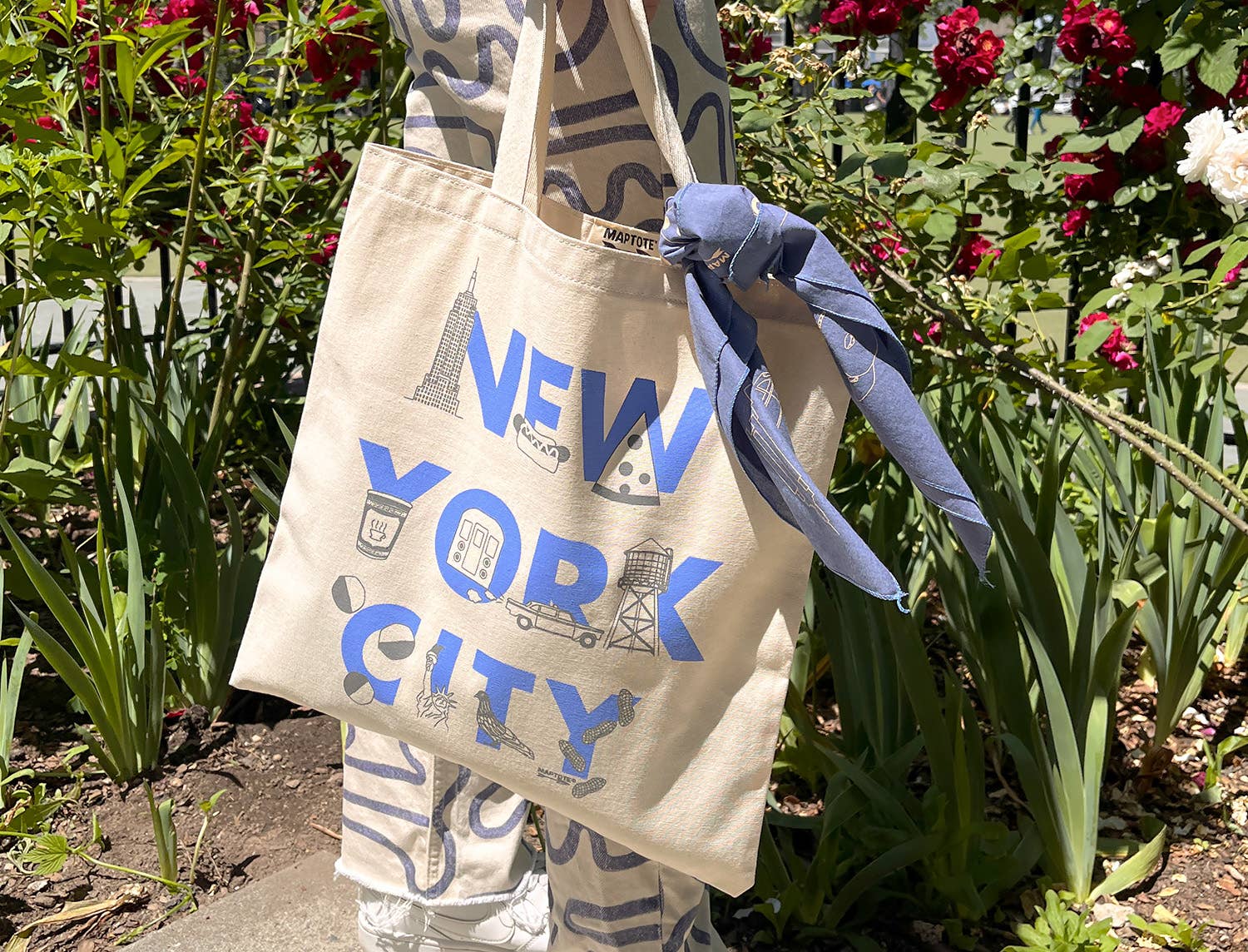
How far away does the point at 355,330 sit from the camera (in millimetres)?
970

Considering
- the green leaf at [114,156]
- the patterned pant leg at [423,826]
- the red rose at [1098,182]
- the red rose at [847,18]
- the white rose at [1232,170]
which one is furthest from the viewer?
the red rose at [1098,182]

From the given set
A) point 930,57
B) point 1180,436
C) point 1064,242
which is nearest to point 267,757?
point 1180,436

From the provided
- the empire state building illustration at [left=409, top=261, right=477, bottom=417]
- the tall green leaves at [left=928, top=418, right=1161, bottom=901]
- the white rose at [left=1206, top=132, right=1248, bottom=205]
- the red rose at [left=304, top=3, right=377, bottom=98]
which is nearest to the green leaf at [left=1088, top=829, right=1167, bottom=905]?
the tall green leaves at [left=928, top=418, right=1161, bottom=901]

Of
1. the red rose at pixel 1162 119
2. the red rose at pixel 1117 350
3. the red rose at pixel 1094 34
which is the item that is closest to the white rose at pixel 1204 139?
the red rose at pixel 1117 350

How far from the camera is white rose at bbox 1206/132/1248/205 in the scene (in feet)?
4.79

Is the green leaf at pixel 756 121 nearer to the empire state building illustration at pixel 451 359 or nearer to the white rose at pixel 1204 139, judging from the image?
the white rose at pixel 1204 139

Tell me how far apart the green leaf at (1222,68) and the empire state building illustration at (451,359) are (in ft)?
6.51

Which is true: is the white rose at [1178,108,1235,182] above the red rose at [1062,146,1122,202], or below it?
above

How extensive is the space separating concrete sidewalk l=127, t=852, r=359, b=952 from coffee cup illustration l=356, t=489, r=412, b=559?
2.75 ft

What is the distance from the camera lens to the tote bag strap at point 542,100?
2.74ft

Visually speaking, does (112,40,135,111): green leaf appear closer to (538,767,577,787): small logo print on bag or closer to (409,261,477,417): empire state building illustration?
(409,261,477,417): empire state building illustration

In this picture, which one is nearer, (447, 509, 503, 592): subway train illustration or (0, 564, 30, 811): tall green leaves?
(447, 509, 503, 592): subway train illustration

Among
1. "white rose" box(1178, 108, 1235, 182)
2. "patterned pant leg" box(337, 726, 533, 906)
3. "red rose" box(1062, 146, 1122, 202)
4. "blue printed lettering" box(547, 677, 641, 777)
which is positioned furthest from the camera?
"red rose" box(1062, 146, 1122, 202)

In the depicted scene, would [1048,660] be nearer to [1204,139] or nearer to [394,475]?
[1204,139]
